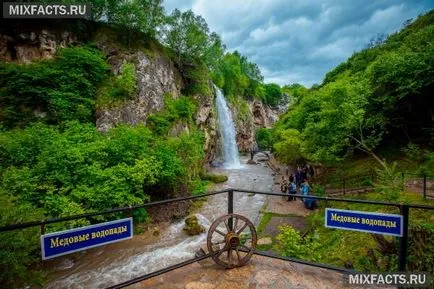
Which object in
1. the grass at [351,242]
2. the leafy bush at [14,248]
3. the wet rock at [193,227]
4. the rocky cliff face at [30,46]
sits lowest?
the wet rock at [193,227]

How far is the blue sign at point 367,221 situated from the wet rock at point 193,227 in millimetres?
11572

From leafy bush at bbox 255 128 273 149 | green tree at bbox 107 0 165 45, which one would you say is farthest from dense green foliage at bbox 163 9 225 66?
leafy bush at bbox 255 128 273 149

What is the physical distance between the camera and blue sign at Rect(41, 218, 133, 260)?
2859 millimetres

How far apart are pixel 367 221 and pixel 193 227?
39.4 ft

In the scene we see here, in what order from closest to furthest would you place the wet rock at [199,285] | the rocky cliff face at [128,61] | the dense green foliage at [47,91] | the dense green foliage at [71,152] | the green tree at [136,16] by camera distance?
Answer: the wet rock at [199,285], the dense green foliage at [71,152], the dense green foliage at [47,91], the rocky cliff face at [128,61], the green tree at [136,16]

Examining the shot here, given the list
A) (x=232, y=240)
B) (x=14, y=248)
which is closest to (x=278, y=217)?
(x=232, y=240)

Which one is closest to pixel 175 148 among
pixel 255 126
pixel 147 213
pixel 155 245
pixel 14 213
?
pixel 147 213

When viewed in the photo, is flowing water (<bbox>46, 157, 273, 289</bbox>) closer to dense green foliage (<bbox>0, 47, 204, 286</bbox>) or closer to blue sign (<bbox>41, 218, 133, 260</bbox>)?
dense green foliage (<bbox>0, 47, 204, 286</bbox>)

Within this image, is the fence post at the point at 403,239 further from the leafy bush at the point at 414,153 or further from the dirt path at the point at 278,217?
the leafy bush at the point at 414,153

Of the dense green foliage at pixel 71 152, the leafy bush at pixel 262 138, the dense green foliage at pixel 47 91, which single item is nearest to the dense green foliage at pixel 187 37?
the dense green foliage at pixel 71 152

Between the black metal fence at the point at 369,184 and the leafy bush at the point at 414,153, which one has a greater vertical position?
the leafy bush at the point at 414,153

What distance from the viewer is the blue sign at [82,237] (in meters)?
2.86

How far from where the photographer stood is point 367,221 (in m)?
3.35

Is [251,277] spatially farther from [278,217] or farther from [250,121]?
[250,121]
